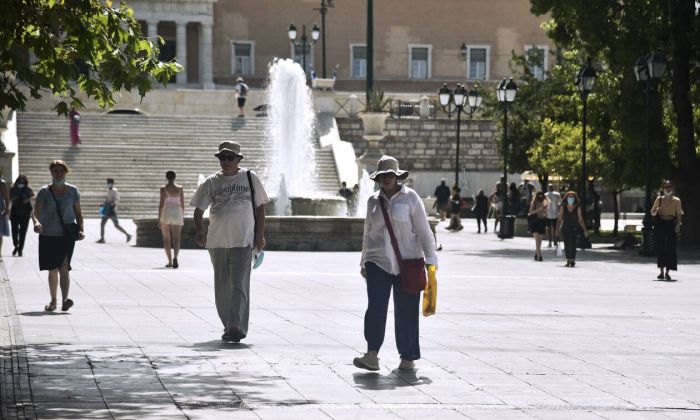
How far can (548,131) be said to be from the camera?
4350 centimetres

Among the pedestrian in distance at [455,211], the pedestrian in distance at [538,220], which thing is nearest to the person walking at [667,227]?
the pedestrian in distance at [538,220]

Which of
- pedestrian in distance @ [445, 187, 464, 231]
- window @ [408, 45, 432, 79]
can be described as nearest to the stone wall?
pedestrian in distance @ [445, 187, 464, 231]

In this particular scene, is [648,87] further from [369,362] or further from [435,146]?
[435,146]

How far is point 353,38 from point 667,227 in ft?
191

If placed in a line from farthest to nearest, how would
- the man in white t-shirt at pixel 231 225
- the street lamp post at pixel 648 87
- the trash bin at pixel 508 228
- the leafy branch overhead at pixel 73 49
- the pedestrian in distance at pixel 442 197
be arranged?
the pedestrian in distance at pixel 442 197, the trash bin at pixel 508 228, the street lamp post at pixel 648 87, the man in white t-shirt at pixel 231 225, the leafy branch overhead at pixel 73 49

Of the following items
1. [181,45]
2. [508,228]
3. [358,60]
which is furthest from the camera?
[358,60]

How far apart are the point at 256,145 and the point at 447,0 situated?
101ft

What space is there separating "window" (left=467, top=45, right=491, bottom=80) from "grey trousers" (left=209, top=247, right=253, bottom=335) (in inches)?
2694

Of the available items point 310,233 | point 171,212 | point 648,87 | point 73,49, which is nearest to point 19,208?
point 171,212

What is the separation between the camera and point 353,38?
7888 cm

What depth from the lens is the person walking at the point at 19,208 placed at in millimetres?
25328

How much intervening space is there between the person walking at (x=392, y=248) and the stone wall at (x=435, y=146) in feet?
151

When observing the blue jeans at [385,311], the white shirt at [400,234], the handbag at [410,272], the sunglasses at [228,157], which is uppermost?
the sunglasses at [228,157]

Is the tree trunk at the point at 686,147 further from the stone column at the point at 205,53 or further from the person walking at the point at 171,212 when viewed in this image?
the stone column at the point at 205,53
